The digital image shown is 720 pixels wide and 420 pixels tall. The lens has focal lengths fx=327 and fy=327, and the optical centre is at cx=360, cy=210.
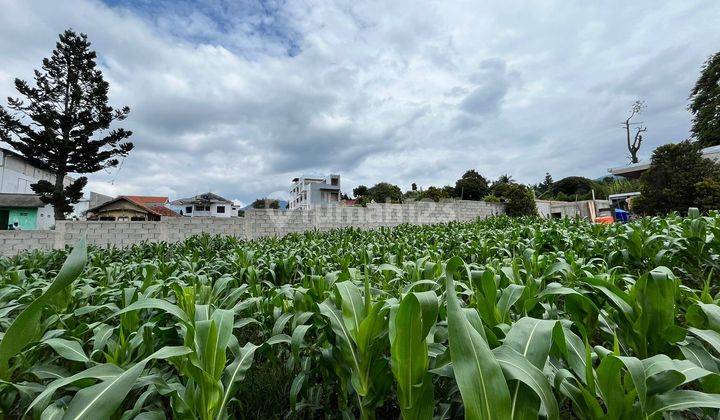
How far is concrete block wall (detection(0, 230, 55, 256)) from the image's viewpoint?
8.70 meters

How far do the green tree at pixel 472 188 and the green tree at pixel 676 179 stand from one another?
33.1 m

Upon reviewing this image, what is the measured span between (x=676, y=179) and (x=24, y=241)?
1946 centimetres

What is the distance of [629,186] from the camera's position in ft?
83.5

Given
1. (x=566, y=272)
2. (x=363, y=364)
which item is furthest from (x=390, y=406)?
(x=566, y=272)

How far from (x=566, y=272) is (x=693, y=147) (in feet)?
44.4

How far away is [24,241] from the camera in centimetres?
886

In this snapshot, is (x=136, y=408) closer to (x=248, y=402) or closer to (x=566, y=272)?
(x=248, y=402)

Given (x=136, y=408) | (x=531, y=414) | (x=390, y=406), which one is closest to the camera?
(x=531, y=414)

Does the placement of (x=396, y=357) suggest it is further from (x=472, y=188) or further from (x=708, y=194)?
(x=472, y=188)

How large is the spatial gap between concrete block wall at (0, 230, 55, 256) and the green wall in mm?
22166

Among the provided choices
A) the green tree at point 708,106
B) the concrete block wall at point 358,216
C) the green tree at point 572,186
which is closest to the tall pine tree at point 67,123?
the concrete block wall at point 358,216

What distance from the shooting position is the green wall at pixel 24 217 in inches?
965

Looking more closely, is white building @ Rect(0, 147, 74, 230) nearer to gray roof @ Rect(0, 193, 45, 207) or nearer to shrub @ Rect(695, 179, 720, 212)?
gray roof @ Rect(0, 193, 45, 207)

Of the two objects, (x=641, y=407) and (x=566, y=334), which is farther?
(x=566, y=334)
